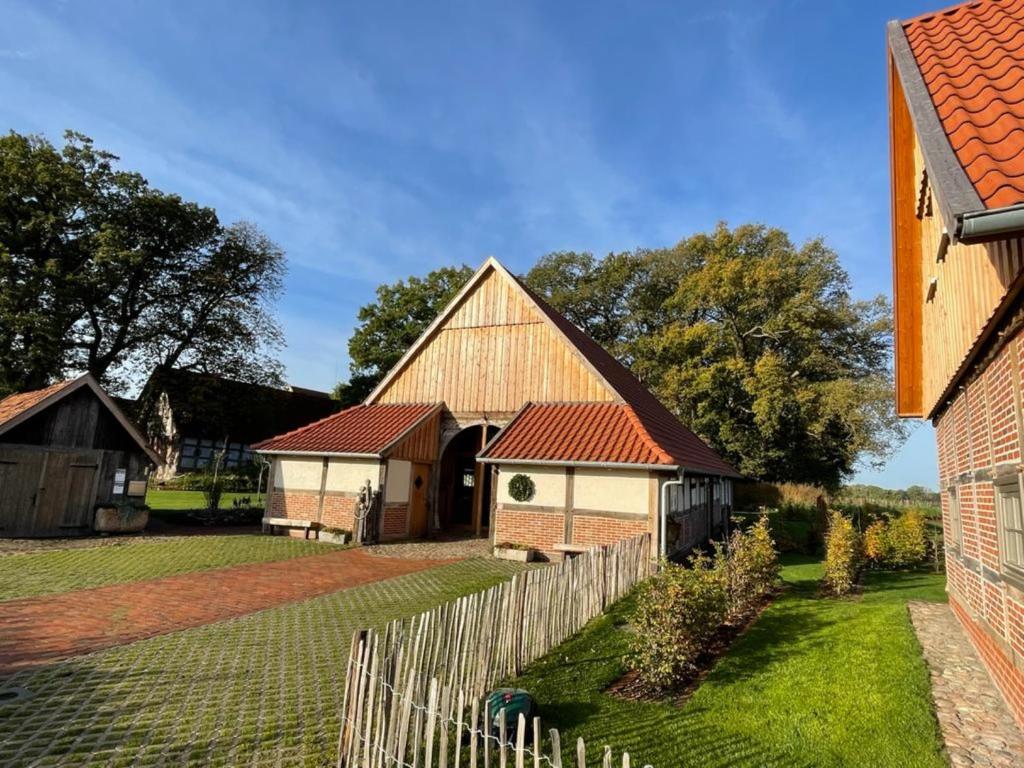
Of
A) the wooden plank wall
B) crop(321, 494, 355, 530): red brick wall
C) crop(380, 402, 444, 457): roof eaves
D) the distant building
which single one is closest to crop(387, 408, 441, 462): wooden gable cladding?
crop(380, 402, 444, 457): roof eaves

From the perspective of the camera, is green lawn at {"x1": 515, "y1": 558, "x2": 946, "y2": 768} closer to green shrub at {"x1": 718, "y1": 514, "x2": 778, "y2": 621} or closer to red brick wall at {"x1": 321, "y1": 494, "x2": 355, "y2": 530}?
green shrub at {"x1": 718, "y1": 514, "x2": 778, "y2": 621}

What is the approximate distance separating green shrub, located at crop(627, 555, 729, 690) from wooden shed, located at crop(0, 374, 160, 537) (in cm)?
1589

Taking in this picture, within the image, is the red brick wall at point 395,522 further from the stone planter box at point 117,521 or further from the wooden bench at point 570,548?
the stone planter box at point 117,521

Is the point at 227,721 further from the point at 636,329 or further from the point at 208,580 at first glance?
the point at 636,329

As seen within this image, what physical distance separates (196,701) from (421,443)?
12582mm

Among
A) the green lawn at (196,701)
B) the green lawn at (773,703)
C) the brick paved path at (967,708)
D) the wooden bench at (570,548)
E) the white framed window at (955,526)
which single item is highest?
the white framed window at (955,526)

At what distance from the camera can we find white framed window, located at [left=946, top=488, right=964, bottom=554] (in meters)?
8.23

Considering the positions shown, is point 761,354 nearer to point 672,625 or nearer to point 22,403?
point 672,625

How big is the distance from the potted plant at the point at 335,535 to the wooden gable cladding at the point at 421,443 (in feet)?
8.44

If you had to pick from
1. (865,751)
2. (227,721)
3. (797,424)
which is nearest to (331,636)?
(227,721)

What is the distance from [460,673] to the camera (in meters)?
5.12

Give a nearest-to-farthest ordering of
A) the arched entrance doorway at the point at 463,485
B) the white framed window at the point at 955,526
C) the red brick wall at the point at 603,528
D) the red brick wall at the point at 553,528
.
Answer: the white framed window at the point at 955,526, the red brick wall at the point at 603,528, the red brick wall at the point at 553,528, the arched entrance doorway at the point at 463,485

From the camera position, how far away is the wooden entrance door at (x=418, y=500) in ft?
58.4

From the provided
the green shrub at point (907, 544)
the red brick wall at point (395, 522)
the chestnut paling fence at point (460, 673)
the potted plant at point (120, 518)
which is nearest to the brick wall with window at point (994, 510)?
the chestnut paling fence at point (460, 673)
